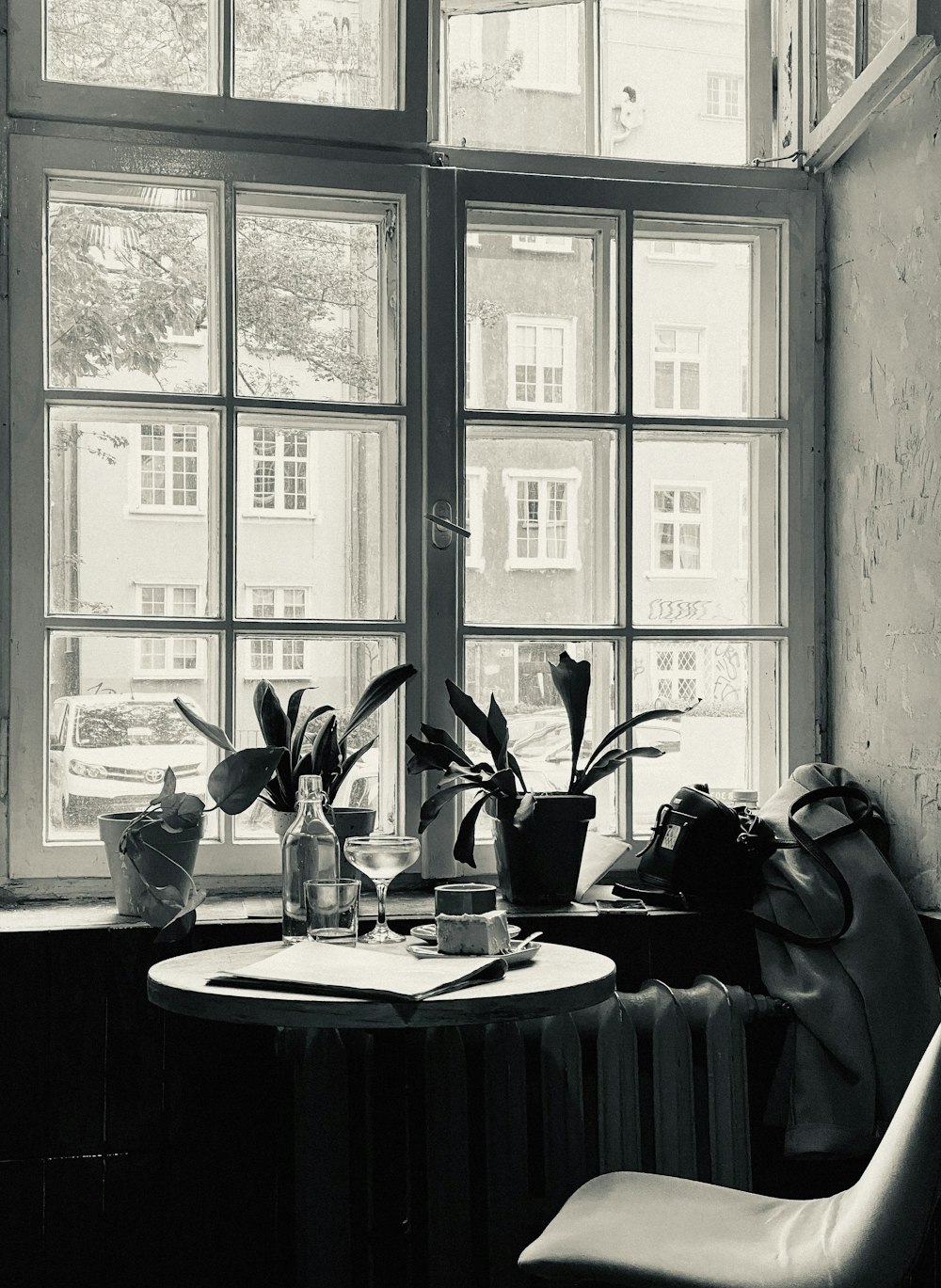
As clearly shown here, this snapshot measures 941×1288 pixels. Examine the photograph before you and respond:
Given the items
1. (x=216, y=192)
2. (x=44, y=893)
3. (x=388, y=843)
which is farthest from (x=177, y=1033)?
(x=216, y=192)

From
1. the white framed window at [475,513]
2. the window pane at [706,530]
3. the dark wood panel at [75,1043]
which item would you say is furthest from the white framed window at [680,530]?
the dark wood panel at [75,1043]

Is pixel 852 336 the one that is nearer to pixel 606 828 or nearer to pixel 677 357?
pixel 677 357

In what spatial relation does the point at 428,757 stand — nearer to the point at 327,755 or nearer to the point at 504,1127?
the point at 327,755

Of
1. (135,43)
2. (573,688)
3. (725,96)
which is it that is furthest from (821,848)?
(135,43)

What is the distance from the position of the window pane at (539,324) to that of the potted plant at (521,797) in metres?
0.60

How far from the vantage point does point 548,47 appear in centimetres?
268

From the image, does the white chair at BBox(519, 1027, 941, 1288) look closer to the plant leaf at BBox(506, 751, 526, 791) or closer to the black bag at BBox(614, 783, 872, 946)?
the black bag at BBox(614, 783, 872, 946)

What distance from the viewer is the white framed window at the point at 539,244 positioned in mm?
2643

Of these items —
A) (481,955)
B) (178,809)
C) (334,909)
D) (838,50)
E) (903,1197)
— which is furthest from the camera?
(838,50)

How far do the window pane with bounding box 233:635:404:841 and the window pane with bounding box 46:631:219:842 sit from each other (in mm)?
76

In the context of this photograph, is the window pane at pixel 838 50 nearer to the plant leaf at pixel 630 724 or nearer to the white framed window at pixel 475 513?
the white framed window at pixel 475 513

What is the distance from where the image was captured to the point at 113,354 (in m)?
2.47

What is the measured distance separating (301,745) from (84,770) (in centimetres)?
43

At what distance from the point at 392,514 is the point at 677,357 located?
71 cm
